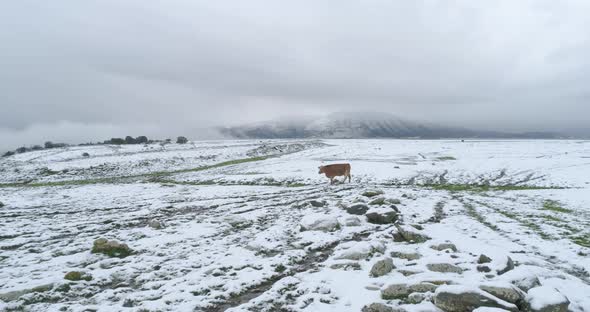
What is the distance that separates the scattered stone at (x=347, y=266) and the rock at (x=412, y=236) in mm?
3374

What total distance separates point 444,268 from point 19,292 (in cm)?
1190

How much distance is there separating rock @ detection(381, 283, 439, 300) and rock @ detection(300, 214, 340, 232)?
638 centimetres

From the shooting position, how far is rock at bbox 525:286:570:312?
6.56 m

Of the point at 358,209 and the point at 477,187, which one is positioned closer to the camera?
the point at 358,209

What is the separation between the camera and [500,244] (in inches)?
467

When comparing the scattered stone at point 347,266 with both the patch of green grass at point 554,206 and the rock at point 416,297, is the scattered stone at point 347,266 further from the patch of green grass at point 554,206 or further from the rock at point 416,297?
the patch of green grass at point 554,206

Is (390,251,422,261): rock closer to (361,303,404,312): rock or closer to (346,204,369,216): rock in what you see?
(361,303,404,312): rock

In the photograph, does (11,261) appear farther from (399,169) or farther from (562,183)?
(562,183)

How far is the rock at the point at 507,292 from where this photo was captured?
6941 mm

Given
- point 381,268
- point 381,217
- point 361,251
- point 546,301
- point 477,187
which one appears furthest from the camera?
point 477,187

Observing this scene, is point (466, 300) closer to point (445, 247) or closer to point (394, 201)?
point (445, 247)

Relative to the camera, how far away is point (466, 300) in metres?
6.89

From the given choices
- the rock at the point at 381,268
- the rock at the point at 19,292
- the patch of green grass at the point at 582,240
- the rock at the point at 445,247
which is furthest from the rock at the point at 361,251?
the rock at the point at 19,292

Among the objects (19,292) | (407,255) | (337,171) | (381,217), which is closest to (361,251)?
(407,255)
